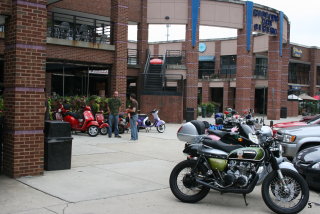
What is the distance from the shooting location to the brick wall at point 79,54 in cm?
1927

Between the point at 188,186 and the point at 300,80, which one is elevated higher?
the point at 300,80

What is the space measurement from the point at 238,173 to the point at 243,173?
0.09 meters

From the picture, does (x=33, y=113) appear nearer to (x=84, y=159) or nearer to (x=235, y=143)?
(x=84, y=159)

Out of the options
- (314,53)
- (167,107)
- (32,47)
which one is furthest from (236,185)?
(314,53)

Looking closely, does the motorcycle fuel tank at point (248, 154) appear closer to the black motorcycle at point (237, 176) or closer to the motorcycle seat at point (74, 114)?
the black motorcycle at point (237, 176)

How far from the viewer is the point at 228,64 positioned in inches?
1909

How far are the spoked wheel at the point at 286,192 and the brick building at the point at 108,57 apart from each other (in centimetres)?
467

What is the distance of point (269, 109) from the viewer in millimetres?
33562

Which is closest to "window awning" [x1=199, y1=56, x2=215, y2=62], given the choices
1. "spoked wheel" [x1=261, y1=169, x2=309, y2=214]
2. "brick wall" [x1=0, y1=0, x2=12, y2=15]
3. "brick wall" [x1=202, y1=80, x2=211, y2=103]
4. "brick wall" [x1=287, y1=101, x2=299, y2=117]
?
"brick wall" [x1=202, y1=80, x2=211, y2=103]

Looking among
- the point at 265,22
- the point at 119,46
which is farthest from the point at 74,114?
the point at 265,22

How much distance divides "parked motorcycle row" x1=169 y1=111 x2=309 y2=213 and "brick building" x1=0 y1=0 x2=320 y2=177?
3.42m

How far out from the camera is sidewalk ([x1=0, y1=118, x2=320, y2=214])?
627 centimetres

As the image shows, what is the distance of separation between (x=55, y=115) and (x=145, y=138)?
3.80m

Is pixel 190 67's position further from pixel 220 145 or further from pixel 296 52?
pixel 296 52
